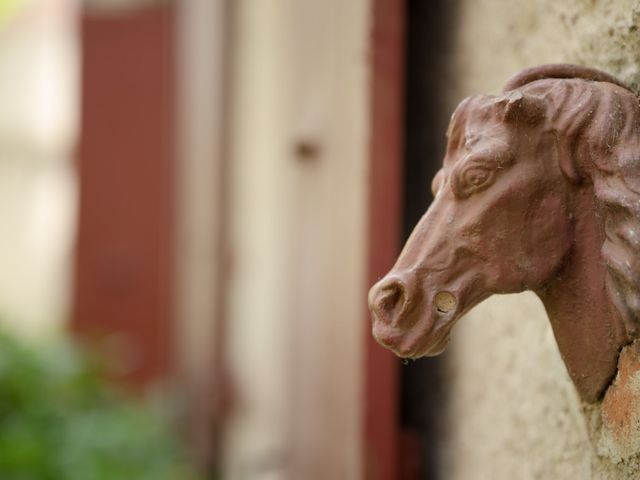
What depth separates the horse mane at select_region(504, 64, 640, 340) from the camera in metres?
0.92

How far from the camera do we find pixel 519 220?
100 centimetres

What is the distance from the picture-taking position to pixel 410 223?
1.90m

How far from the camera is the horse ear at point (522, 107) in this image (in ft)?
3.22

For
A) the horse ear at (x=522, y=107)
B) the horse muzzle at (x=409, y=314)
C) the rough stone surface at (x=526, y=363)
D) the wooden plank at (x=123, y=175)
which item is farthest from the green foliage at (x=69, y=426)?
the horse ear at (x=522, y=107)

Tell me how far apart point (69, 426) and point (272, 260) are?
1.39 metres

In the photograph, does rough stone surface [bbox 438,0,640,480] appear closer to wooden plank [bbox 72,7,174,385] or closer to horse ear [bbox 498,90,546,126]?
Result: horse ear [bbox 498,90,546,126]

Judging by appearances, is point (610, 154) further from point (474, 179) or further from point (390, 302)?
point (390, 302)

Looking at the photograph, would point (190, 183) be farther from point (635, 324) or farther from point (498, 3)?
point (635, 324)

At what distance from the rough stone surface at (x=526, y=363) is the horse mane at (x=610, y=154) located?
0.35ft

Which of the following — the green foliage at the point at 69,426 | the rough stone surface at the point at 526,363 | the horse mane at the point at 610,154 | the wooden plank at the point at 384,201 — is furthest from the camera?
the green foliage at the point at 69,426

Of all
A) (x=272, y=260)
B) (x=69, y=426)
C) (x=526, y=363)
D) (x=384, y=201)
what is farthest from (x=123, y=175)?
(x=526, y=363)

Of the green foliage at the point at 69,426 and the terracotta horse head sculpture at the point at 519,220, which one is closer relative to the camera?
the terracotta horse head sculpture at the point at 519,220

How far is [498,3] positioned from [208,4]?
135 inches

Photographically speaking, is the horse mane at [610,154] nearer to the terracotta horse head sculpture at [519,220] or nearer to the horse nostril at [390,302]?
the terracotta horse head sculpture at [519,220]
